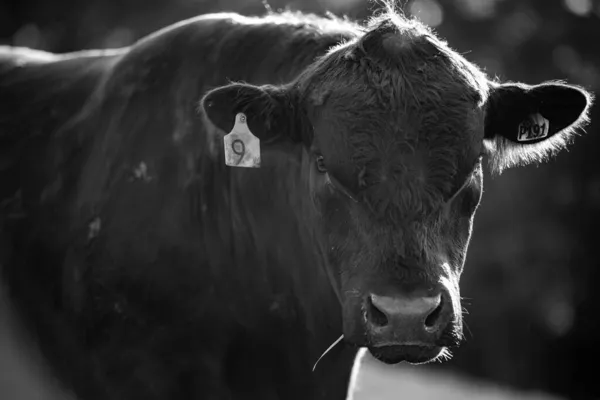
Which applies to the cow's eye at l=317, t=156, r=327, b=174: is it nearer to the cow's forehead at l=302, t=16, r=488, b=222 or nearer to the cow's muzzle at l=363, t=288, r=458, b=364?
the cow's forehead at l=302, t=16, r=488, b=222

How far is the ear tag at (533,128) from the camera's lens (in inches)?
153

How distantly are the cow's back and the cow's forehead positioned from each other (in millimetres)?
628

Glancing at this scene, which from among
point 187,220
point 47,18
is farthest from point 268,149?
point 47,18

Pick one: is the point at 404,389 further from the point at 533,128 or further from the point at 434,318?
the point at 434,318

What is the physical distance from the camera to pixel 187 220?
13.4ft

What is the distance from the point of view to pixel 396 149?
10.9 feet

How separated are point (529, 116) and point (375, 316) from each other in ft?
4.33

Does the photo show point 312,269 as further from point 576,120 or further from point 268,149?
point 576,120

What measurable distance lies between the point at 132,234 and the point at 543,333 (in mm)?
14341

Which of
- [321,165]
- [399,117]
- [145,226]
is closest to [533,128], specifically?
[399,117]

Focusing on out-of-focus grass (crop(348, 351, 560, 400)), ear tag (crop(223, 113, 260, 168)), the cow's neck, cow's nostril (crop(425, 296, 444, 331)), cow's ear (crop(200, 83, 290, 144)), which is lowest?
out-of-focus grass (crop(348, 351, 560, 400))

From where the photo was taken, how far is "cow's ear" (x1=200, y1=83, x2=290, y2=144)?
3758 mm

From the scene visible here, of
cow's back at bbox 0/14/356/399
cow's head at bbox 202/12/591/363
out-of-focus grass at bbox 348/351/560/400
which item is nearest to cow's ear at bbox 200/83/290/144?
cow's head at bbox 202/12/591/363

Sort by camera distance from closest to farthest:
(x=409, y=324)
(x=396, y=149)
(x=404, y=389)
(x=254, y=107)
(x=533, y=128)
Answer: (x=409, y=324)
(x=396, y=149)
(x=254, y=107)
(x=533, y=128)
(x=404, y=389)
